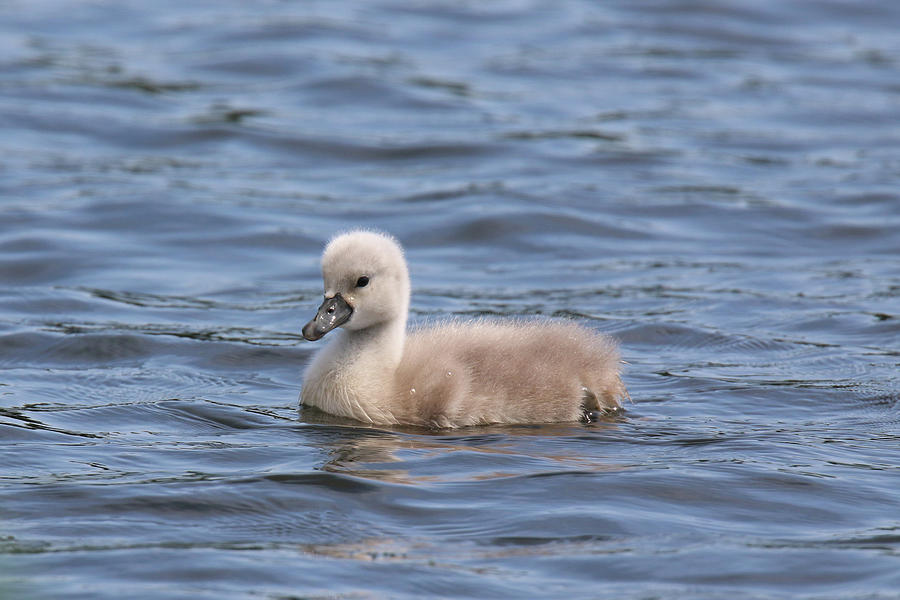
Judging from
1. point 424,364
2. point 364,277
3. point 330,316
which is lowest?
point 424,364

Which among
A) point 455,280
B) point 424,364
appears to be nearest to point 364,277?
point 424,364

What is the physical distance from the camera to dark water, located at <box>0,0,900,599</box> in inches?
243

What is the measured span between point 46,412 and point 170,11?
519 inches

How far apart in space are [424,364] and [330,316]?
1.70 feet

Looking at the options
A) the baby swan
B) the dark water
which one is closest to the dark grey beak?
the baby swan

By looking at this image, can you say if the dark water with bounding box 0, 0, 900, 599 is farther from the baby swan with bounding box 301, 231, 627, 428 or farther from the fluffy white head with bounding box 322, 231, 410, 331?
the fluffy white head with bounding box 322, 231, 410, 331

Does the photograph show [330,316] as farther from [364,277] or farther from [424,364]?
[424,364]

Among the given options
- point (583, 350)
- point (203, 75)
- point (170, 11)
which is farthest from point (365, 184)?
point (170, 11)

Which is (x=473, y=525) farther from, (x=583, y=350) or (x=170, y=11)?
(x=170, y=11)

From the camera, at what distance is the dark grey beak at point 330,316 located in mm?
7742

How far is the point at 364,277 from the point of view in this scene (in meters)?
7.86

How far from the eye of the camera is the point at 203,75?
17391 mm

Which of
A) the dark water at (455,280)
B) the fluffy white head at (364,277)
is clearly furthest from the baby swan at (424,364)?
the dark water at (455,280)

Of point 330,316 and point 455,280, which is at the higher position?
point 330,316
